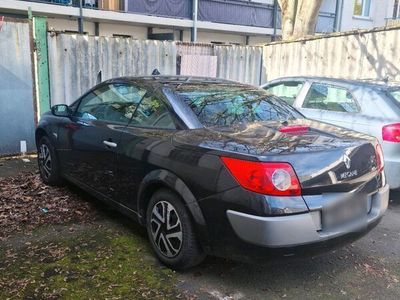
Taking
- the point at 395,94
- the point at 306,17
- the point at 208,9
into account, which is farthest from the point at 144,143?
the point at 208,9

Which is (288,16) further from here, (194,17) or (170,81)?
(170,81)

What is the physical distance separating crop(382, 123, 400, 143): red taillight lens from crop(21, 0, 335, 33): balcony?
39.8 feet

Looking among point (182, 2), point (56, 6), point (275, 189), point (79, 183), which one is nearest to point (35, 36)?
point (79, 183)

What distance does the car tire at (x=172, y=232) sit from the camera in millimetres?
3238

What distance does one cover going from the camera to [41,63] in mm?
7258

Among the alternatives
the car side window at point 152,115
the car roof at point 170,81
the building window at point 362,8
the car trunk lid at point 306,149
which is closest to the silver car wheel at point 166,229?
the car trunk lid at point 306,149

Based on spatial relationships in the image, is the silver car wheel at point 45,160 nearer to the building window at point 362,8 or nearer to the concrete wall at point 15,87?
the concrete wall at point 15,87

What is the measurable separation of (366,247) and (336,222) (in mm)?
1251

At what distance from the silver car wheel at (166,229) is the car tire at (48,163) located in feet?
7.25

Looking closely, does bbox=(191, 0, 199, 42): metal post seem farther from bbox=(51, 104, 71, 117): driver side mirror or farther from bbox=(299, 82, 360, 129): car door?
bbox=(51, 104, 71, 117): driver side mirror

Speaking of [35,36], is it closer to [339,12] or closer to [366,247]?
[366,247]

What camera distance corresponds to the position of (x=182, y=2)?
16.6 meters

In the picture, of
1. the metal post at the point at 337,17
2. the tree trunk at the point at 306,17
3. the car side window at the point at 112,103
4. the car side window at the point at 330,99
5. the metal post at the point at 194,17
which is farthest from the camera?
the metal post at the point at 337,17

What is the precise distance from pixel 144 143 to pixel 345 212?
66.9 inches
